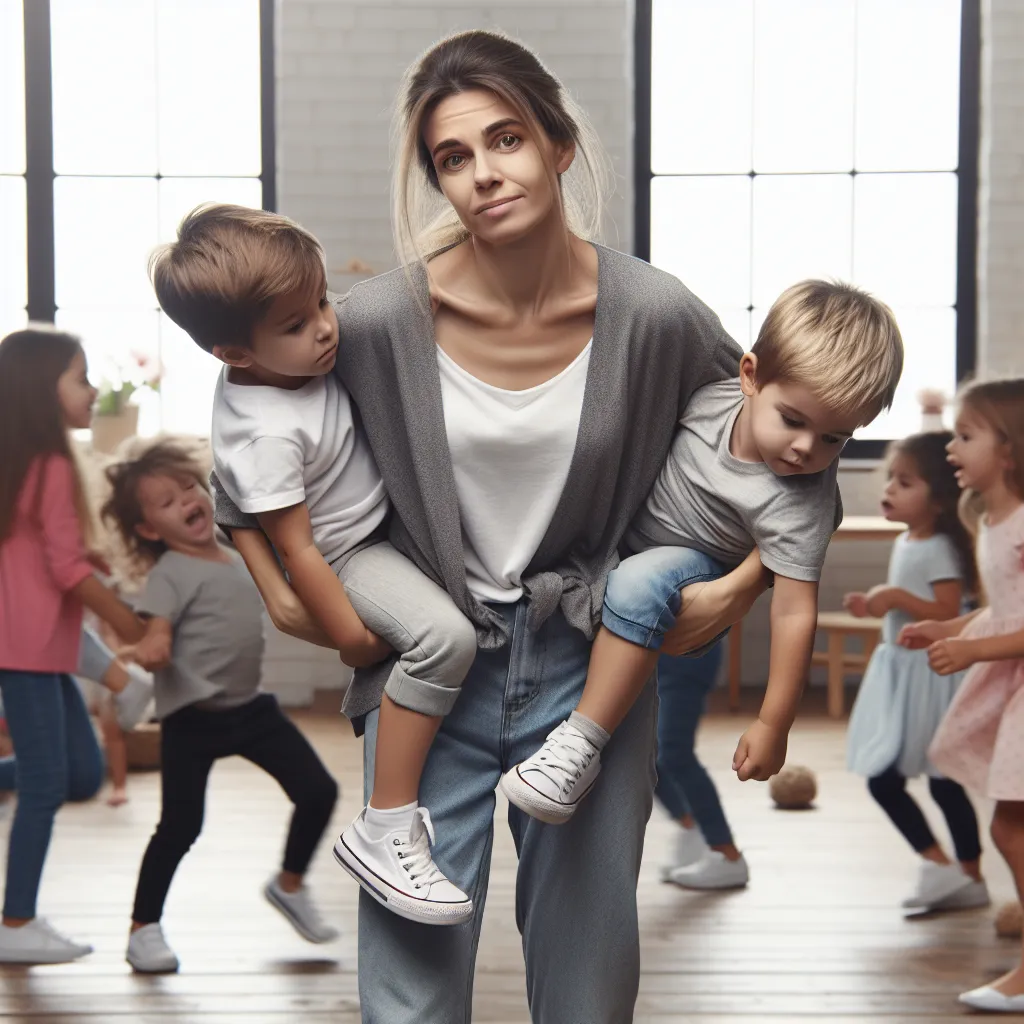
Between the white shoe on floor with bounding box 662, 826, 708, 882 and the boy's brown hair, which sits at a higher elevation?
the boy's brown hair

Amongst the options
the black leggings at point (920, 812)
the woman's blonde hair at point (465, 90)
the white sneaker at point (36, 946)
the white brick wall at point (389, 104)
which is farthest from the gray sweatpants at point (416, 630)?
the white brick wall at point (389, 104)

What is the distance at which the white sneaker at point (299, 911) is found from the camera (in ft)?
9.92

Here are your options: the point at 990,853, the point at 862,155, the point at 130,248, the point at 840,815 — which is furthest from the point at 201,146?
the point at 990,853

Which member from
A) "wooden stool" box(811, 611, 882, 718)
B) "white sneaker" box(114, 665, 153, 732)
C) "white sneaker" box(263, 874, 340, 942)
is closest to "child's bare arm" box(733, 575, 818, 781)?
"white sneaker" box(263, 874, 340, 942)

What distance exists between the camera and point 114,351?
622 cm

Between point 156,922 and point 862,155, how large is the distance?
466 centimetres

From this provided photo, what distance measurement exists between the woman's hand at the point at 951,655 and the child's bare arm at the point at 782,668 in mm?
1337

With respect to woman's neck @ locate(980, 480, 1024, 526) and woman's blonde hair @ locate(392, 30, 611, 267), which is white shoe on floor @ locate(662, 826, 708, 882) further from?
woman's blonde hair @ locate(392, 30, 611, 267)

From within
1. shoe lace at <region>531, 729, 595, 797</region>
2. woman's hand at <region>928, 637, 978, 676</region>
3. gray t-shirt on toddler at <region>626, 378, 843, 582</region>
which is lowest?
woman's hand at <region>928, 637, 978, 676</region>

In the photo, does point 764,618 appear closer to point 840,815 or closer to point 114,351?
point 840,815

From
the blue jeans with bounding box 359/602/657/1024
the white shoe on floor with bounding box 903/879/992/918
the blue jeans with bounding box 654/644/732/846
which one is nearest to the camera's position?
the blue jeans with bounding box 359/602/657/1024

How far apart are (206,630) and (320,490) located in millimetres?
1629

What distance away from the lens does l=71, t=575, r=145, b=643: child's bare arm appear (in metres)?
2.92

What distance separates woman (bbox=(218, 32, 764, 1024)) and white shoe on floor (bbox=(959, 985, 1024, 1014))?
58.8 inches
